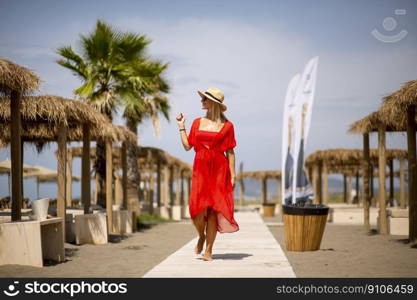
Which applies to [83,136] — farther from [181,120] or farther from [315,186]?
[315,186]

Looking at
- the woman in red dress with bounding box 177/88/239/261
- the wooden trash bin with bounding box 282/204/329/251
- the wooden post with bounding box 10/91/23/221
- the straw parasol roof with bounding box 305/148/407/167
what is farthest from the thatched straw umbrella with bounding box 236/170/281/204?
the woman in red dress with bounding box 177/88/239/261

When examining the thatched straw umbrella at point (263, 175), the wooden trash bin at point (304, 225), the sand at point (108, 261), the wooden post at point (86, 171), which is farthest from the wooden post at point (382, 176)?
the thatched straw umbrella at point (263, 175)

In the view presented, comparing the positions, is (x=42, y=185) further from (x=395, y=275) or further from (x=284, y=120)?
(x=395, y=275)

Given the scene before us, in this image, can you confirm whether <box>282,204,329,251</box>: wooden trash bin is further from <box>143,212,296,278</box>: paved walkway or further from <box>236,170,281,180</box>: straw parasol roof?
<box>236,170,281,180</box>: straw parasol roof

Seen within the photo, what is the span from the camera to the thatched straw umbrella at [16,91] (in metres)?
7.47

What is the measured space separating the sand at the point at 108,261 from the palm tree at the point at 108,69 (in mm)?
4157

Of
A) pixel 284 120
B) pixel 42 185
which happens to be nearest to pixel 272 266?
pixel 284 120

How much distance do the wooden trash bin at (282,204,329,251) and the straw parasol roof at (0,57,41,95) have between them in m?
3.62

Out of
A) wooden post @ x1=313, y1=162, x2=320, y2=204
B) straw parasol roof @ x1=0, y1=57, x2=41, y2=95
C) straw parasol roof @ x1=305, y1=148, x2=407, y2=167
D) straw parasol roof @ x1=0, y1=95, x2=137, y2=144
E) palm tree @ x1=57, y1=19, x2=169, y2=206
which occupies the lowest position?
wooden post @ x1=313, y1=162, x2=320, y2=204

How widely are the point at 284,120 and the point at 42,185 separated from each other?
27.6m

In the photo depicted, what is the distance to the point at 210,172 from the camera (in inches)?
235

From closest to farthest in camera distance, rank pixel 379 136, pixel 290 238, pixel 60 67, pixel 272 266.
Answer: pixel 272 266, pixel 290 238, pixel 379 136, pixel 60 67

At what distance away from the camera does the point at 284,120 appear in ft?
40.1

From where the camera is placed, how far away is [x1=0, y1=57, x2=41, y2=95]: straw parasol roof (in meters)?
7.37
